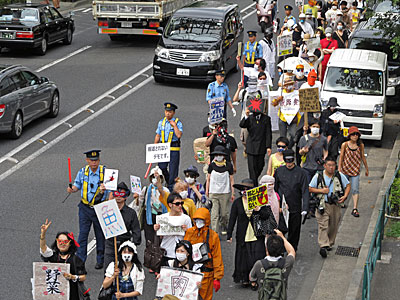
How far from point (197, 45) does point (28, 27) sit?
5779 mm

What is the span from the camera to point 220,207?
506 inches

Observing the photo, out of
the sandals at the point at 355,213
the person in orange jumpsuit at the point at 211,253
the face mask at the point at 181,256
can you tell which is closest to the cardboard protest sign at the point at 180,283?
the face mask at the point at 181,256

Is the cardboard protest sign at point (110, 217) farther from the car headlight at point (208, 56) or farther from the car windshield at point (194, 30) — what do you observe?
the car windshield at point (194, 30)

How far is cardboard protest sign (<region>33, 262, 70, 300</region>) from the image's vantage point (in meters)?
9.21

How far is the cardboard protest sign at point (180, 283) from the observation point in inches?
368

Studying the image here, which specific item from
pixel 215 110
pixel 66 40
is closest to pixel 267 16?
pixel 66 40

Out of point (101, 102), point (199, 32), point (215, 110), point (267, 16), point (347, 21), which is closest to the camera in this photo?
point (215, 110)

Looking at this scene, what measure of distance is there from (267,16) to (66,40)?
7.79m

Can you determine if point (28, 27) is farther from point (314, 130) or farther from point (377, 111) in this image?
point (314, 130)

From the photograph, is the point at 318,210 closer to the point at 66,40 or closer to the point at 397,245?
the point at 397,245

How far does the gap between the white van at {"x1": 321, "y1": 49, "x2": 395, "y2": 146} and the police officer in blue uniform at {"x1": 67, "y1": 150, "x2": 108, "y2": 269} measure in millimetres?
8120

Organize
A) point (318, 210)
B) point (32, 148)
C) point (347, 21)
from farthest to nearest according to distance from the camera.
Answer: point (347, 21), point (32, 148), point (318, 210)

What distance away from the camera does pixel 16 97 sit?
59.8 feet

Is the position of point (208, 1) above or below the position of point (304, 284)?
above
